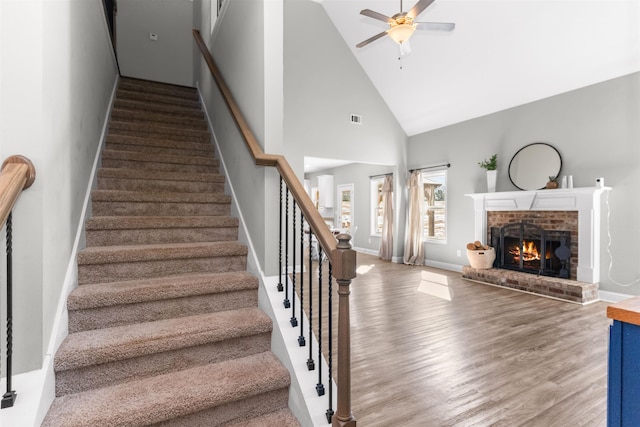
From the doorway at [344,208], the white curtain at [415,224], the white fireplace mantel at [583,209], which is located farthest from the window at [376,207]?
the white fireplace mantel at [583,209]

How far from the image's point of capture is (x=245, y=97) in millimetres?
2707

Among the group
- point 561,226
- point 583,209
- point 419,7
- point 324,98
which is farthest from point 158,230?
point 561,226

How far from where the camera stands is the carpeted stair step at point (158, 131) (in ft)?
11.3

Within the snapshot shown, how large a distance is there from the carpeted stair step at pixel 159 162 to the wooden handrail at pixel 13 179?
5.90 ft

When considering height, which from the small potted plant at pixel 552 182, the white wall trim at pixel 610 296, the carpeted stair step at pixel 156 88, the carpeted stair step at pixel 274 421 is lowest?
the white wall trim at pixel 610 296

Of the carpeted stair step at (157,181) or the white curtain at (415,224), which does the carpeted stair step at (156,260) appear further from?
the white curtain at (415,224)

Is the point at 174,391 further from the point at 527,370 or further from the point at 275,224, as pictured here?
the point at 527,370

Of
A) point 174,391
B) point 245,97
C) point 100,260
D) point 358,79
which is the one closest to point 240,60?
point 245,97

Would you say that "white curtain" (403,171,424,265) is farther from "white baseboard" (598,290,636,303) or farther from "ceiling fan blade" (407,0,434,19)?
"ceiling fan blade" (407,0,434,19)

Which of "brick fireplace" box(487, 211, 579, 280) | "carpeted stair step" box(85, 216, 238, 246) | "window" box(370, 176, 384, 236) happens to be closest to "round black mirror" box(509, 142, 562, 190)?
"brick fireplace" box(487, 211, 579, 280)

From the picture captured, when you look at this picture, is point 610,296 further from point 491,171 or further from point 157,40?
point 157,40

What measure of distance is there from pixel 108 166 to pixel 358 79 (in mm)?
5143

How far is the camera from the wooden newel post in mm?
1385

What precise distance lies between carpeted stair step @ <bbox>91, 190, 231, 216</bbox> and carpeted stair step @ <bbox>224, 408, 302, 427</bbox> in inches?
68.7
